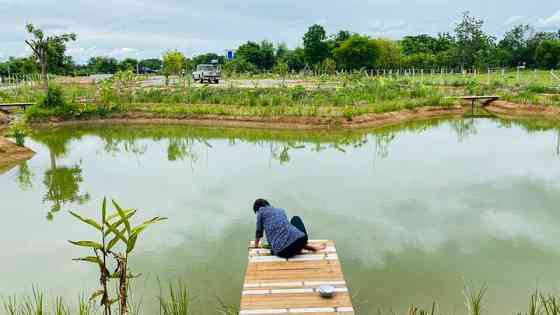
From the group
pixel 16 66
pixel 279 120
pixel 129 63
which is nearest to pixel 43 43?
pixel 279 120

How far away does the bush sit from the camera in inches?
Answer: 680

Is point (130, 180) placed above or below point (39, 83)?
below

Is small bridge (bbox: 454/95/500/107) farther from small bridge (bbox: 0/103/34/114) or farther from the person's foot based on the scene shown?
small bridge (bbox: 0/103/34/114)

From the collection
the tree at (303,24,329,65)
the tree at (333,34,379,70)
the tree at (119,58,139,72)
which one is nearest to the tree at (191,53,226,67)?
the tree at (119,58,139,72)

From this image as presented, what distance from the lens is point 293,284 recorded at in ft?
12.8

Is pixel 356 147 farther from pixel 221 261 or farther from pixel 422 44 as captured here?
pixel 422 44

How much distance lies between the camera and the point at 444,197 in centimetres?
757

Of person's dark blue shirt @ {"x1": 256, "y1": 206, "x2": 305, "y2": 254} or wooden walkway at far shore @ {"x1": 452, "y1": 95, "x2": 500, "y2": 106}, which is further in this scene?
wooden walkway at far shore @ {"x1": 452, "y1": 95, "x2": 500, "y2": 106}

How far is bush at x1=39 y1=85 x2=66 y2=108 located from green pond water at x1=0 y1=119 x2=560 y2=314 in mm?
4620

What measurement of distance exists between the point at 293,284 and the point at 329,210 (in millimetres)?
3122

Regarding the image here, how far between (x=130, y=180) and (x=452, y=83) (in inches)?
809

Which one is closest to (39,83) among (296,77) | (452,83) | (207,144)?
(296,77)

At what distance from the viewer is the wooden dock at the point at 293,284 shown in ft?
11.6

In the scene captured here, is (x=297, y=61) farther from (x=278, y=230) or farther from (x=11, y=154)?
(x=278, y=230)
